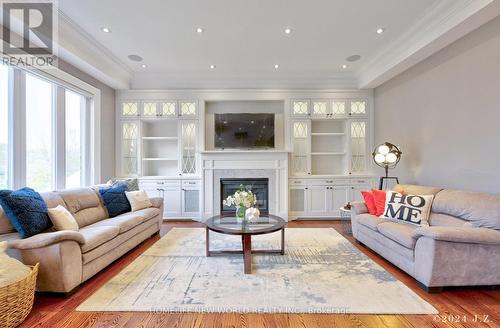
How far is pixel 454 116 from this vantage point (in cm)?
336

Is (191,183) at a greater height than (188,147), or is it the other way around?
(188,147)

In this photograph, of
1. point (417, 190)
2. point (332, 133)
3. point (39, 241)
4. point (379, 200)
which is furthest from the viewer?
point (332, 133)

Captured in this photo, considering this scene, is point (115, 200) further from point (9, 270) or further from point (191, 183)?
point (9, 270)

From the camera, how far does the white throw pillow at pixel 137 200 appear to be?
391cm

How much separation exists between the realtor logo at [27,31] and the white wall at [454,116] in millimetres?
5088

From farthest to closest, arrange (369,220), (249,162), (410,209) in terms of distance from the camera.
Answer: (249,162) → (369,220) → (410,209)

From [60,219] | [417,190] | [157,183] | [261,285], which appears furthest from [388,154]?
[60,219]

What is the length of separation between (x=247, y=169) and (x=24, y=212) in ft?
11.4

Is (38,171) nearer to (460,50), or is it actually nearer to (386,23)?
(386,23)

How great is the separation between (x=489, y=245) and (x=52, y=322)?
3.76 m

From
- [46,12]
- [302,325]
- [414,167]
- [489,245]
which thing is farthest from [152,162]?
[489,245]

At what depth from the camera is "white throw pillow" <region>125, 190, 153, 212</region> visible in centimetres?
391

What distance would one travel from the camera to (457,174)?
329 centimetres

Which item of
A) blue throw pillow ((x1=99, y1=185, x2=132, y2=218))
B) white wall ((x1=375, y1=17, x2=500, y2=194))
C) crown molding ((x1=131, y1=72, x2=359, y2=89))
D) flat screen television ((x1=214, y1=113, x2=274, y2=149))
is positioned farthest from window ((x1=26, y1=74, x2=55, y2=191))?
white wall ((x1=375, y1=17, x2=500, y2=194))
